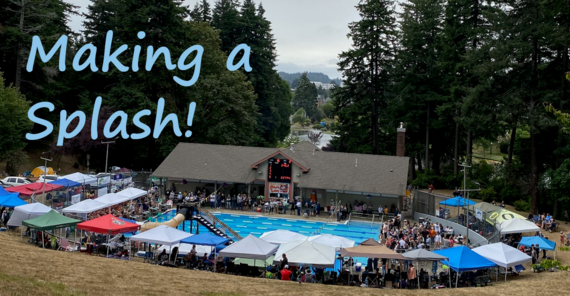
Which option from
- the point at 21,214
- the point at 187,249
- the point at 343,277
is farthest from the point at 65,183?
the point at 343,277

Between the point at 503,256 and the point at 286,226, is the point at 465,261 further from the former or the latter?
the point at 286,226

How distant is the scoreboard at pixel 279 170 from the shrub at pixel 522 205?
17414 millimetres

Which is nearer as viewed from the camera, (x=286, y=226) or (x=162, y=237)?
(x=162, y=237)

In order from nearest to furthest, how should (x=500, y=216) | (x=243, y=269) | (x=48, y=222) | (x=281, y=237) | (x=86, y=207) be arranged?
(x=243, y=269), (x=48, y=222), (x=281, y=237), (x=86, y=207), (x=500, y=216)

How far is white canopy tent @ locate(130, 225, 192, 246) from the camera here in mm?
22344

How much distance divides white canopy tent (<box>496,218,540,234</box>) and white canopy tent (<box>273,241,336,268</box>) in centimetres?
1154

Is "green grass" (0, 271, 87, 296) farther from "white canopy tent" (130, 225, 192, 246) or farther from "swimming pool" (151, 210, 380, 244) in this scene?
"swimming pool" (151, 210, 380, 244)

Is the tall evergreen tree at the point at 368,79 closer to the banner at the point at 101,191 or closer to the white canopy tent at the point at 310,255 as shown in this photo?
the banner at the point at 101,191

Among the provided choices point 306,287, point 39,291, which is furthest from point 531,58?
point 39,291

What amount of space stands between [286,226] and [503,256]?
16.0m

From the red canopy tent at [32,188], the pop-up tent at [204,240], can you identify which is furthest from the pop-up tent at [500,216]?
the red canopy tent at [32,188]

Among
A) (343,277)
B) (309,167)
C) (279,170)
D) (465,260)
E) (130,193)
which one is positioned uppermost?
(309,167)

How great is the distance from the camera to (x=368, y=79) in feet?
185

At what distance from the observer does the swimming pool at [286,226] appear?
33.1m
